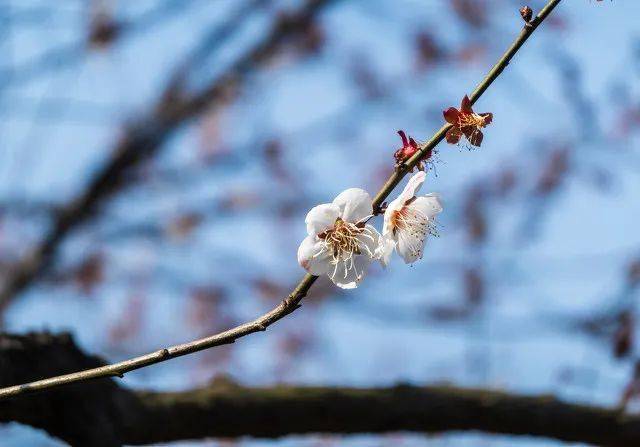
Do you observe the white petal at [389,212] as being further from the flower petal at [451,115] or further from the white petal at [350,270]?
the flower petal at [451,115]

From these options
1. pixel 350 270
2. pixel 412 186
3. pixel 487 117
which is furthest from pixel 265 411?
pixel 487 117

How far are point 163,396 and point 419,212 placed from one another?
98cm

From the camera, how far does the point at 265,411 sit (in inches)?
88.0

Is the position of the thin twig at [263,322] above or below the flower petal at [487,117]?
below

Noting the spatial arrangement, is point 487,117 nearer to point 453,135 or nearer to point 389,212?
point 453,135

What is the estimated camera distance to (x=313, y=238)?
1410 mm

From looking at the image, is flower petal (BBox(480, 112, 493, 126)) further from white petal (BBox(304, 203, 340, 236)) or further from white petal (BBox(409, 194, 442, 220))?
white petal (BBox(304, 203, 340, 236))

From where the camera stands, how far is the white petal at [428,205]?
1.48 meters

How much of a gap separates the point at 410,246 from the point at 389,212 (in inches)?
4.3

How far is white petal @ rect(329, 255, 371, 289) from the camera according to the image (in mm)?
1386

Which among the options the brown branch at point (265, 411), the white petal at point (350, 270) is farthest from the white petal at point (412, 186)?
the brown branch at point (265, 411)

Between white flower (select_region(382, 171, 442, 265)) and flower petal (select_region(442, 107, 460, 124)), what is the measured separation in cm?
12

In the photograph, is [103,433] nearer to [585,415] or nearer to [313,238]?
[313,238]

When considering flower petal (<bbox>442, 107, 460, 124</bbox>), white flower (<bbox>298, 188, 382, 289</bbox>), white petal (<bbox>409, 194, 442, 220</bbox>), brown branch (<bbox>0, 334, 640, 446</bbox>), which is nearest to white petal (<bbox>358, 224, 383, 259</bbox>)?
white flower (<bbox>298, 188, 382, 289</bbox>)
